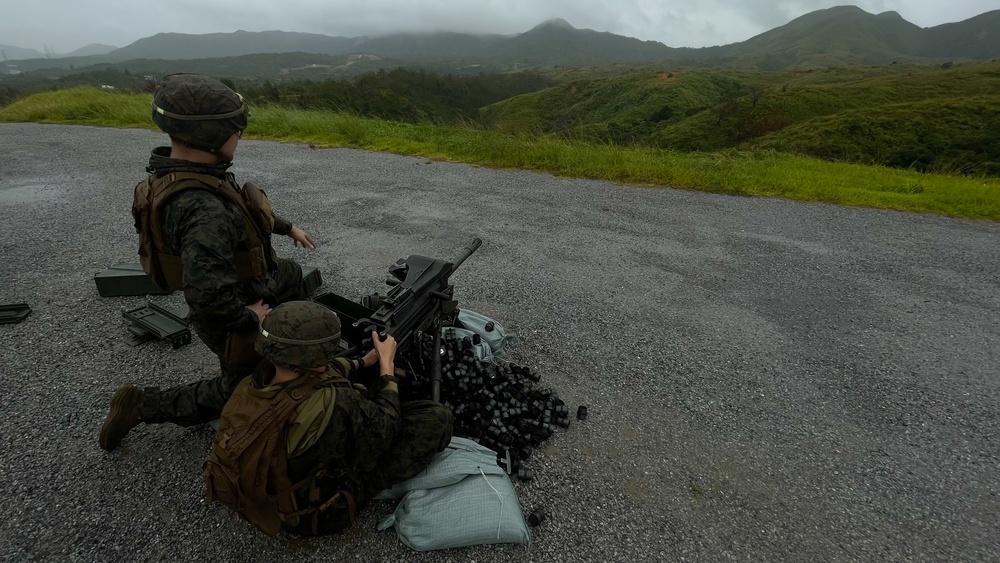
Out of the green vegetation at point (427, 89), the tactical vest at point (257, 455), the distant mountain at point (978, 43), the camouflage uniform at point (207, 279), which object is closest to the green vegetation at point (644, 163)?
the camouflage uniform at point (207, 279)

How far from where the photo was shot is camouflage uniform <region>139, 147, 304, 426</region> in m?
2.53

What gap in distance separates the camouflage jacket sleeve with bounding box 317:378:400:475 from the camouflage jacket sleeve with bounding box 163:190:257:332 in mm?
897

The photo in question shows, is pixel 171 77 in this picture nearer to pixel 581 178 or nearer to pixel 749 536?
pixel 749 536

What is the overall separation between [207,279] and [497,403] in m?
2.09

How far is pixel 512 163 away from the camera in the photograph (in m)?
10.8

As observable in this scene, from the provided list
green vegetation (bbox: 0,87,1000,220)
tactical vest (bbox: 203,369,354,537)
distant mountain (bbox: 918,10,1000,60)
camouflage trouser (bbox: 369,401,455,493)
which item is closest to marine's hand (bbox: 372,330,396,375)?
camouflage trouser (bbox: 369,401,455,493)

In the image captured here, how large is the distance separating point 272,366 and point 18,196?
32.1ft

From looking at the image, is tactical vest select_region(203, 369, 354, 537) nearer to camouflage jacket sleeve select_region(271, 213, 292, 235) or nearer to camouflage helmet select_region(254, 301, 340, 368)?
camouflage helmet select_region(254, 301, 340, 368)

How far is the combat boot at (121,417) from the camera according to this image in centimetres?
306

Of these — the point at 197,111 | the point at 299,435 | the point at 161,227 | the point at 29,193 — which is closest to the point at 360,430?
the point at 299,435

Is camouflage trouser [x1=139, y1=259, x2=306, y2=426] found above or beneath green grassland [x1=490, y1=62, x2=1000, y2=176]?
beneath

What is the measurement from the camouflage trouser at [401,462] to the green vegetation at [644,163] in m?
8.23

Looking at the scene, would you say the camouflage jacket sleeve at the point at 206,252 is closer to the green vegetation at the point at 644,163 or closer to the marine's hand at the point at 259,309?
the marine's hand at the point at 259,309

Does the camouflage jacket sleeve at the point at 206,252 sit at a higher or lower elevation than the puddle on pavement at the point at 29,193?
higher
